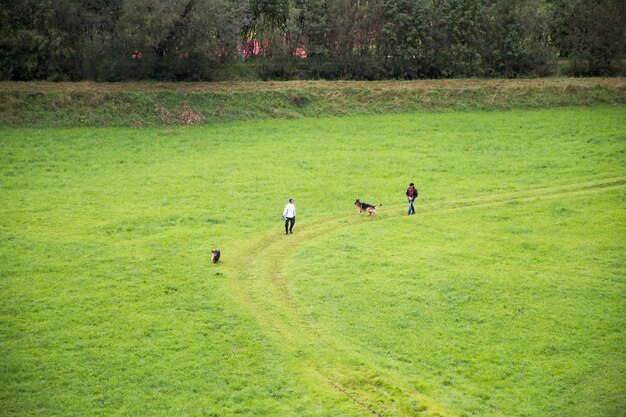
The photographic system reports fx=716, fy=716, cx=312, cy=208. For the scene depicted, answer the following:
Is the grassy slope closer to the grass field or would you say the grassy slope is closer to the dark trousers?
the grass field

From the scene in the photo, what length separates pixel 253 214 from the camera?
133 ft

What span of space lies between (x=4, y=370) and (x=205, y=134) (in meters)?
32.3

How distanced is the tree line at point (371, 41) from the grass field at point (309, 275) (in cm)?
1036

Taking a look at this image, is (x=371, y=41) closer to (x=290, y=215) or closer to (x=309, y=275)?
(x=290, y=215)

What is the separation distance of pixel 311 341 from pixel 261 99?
37.2m

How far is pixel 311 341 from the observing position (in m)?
27.0

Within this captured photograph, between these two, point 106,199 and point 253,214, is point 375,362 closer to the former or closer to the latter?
point 253,214

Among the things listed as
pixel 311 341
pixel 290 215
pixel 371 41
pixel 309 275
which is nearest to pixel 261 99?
pixel 371 41

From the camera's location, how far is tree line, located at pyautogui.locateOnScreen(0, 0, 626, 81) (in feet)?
203

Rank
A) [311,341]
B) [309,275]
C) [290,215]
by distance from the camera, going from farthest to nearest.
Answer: [290,215], [309,275], [311,341]

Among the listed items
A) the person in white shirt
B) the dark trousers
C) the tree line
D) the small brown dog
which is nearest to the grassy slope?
the tree line

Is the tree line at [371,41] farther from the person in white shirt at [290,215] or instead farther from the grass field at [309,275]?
the person in white shirt at [290,215]

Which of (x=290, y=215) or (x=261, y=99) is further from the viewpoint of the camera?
(x=261, y=99)

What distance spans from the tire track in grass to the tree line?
2963cm
